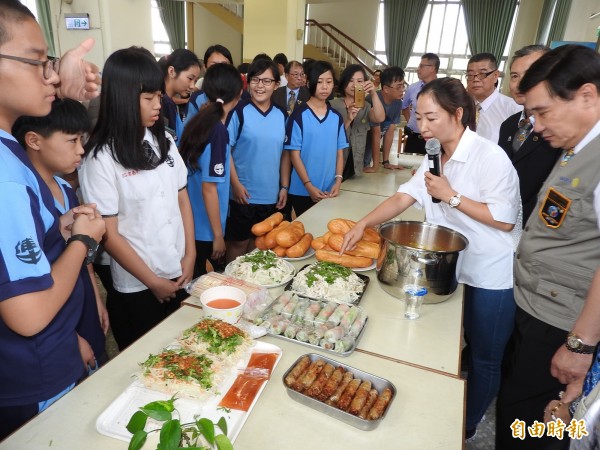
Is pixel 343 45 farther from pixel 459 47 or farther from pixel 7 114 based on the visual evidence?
pixel 7 114

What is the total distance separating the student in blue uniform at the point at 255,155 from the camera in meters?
2.65

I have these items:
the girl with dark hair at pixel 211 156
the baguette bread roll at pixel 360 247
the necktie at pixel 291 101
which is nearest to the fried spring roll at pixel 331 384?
the baguette bread roll at pixel 360 247

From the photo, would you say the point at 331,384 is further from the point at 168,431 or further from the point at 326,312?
the point at 168,431

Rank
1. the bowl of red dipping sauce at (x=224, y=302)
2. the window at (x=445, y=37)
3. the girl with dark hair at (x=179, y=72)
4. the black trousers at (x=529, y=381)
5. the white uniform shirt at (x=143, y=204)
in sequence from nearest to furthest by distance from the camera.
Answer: the bowl of red dipping sauce at (x=224, y=302), the black trousers at (x=529, y=381), the white uniform shirt at (x=143, y=204), the girl with dark hair at (x=179, y=72), the window at (x=445, y=37)

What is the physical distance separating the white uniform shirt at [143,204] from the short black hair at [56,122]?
0.14 metres

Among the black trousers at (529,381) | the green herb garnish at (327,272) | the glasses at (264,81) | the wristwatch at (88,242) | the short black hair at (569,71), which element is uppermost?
the short black hair at (569,71)

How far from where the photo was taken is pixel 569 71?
121cm

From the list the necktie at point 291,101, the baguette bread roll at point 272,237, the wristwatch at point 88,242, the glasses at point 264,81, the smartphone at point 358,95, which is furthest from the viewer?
the necktie at point 291,101

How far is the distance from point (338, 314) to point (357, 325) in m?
0.07

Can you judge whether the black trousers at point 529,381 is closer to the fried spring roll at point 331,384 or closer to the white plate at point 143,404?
the fried spring roll at point 331,384

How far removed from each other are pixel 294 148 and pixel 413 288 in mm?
1734

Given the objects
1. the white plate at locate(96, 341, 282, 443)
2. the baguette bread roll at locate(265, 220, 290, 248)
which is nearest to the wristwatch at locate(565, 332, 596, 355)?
the white plate at locate(96, 341, 282, 443)

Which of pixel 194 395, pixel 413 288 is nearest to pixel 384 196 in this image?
pixel 413 288

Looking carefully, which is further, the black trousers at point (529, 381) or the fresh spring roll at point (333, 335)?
the black trousers at point (529, 381)
